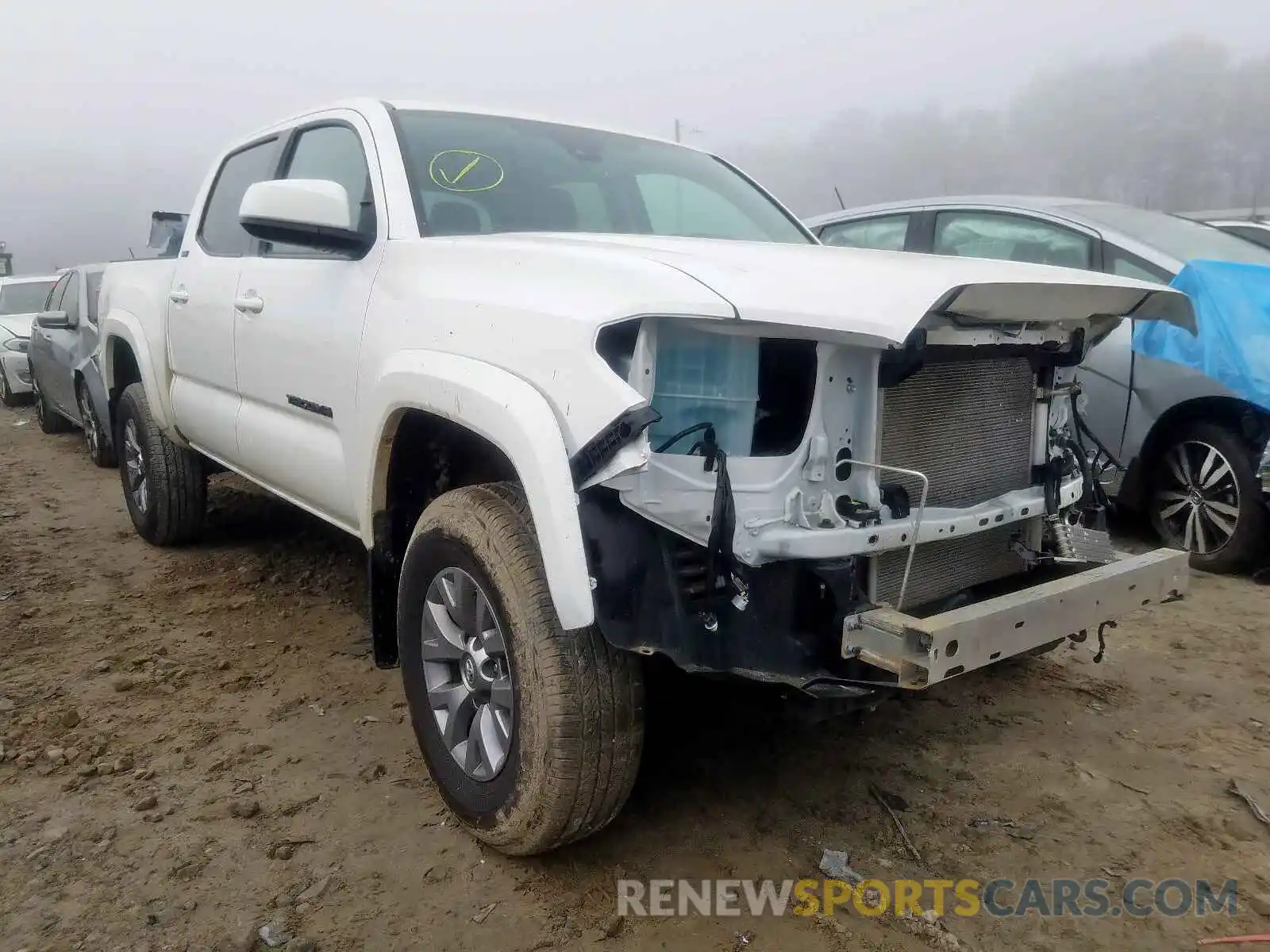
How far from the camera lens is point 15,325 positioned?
11.8 meters

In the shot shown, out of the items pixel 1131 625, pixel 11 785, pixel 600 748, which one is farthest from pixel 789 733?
pixel 11 785

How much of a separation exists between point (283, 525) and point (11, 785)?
288 centimetres

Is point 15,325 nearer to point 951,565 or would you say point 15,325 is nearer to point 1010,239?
point 1010,239

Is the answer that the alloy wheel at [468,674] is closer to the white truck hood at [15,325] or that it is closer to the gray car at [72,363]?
the gray car at [72,363]

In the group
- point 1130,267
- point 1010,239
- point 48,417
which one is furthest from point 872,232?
point 48,417

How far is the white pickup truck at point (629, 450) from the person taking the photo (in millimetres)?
1915

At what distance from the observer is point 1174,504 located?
14.4 ft

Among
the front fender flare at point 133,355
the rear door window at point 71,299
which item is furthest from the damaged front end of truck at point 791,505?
the rear door window at point 71,299

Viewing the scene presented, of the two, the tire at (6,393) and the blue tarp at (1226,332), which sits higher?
the blue tarp at (1226,332)

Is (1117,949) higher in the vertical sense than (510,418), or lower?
lower

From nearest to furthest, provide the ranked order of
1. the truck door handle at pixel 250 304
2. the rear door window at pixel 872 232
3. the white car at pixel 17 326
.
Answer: the truck door handle at pixel 250 304
the rear door window at pixel 872 232
the white car at pixel 17 326

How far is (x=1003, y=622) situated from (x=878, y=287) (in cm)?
74

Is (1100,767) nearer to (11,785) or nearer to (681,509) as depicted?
(681,509)

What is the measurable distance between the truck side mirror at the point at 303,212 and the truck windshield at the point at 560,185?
0.22m
